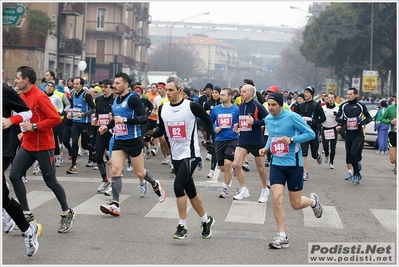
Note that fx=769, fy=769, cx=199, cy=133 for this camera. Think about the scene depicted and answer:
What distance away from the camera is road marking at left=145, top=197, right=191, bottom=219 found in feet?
33.7

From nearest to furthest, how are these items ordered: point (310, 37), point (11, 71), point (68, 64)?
point (11, 71) < point (68, 64) < point (310, 37)

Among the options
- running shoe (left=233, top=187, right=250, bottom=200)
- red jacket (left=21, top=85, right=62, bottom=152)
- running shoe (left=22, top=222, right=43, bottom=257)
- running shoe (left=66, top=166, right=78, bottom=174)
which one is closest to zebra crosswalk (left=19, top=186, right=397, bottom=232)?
running shoe (left=233, top=187, right=250, bottom=200)

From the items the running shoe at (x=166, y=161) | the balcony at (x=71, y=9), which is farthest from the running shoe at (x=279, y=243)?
the balcony at (x=71, y=9)

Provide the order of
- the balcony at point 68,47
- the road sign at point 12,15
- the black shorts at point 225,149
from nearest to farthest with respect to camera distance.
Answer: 1. the black shorts at point 225,149
2. the road sign at point 12,15
3. the balcony at point 68,47

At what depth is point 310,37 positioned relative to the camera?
235 ft

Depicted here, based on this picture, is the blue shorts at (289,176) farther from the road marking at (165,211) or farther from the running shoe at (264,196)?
the running shoe at (264,196)

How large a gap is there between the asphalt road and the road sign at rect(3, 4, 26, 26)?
391cm

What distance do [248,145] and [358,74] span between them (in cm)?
4801

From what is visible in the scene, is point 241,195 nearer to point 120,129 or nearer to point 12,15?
point 120,129

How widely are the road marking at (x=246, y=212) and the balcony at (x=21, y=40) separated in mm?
32573

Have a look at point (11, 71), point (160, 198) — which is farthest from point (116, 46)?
point (160, 198)

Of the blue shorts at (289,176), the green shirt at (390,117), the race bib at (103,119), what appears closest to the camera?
the blue shorts at (289,176)

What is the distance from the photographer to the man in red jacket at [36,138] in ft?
27.4

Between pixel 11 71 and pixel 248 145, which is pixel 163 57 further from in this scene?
pixel 248 145
